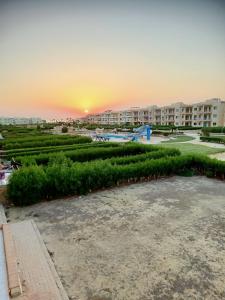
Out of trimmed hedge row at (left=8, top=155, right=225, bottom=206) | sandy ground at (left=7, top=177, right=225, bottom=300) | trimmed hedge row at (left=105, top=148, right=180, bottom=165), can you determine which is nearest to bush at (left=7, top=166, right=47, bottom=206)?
trimmed hedge row at (left=8, top=155, right=225, bottom=206)

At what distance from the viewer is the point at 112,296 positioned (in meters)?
3.94

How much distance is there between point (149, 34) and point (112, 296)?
22715mm

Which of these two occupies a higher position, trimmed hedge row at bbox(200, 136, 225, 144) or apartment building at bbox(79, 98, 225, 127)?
apartment building at bbox(79, 98, 225, 127)

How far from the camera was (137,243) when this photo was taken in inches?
221

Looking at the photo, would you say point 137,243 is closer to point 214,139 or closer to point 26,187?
point 26,187

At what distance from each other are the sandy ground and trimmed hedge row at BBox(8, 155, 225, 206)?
0.50 meters

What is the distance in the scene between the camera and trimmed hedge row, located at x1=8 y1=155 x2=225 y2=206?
28.0 feet

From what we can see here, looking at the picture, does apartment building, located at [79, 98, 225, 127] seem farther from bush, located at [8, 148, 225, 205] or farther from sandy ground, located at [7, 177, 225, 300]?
sandy ground, located at [7, 177, 225, 300]

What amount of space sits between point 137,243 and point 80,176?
4604mm

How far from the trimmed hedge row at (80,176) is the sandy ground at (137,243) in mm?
499

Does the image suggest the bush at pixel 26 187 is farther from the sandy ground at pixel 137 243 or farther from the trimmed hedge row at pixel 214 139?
the trimmed hedge row at pixel 214 139

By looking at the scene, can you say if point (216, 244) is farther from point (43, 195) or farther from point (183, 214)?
point (43, 195)

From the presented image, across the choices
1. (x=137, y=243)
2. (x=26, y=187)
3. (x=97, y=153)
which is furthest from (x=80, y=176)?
(x=97, y=153)

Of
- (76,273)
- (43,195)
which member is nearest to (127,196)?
(43,195)
